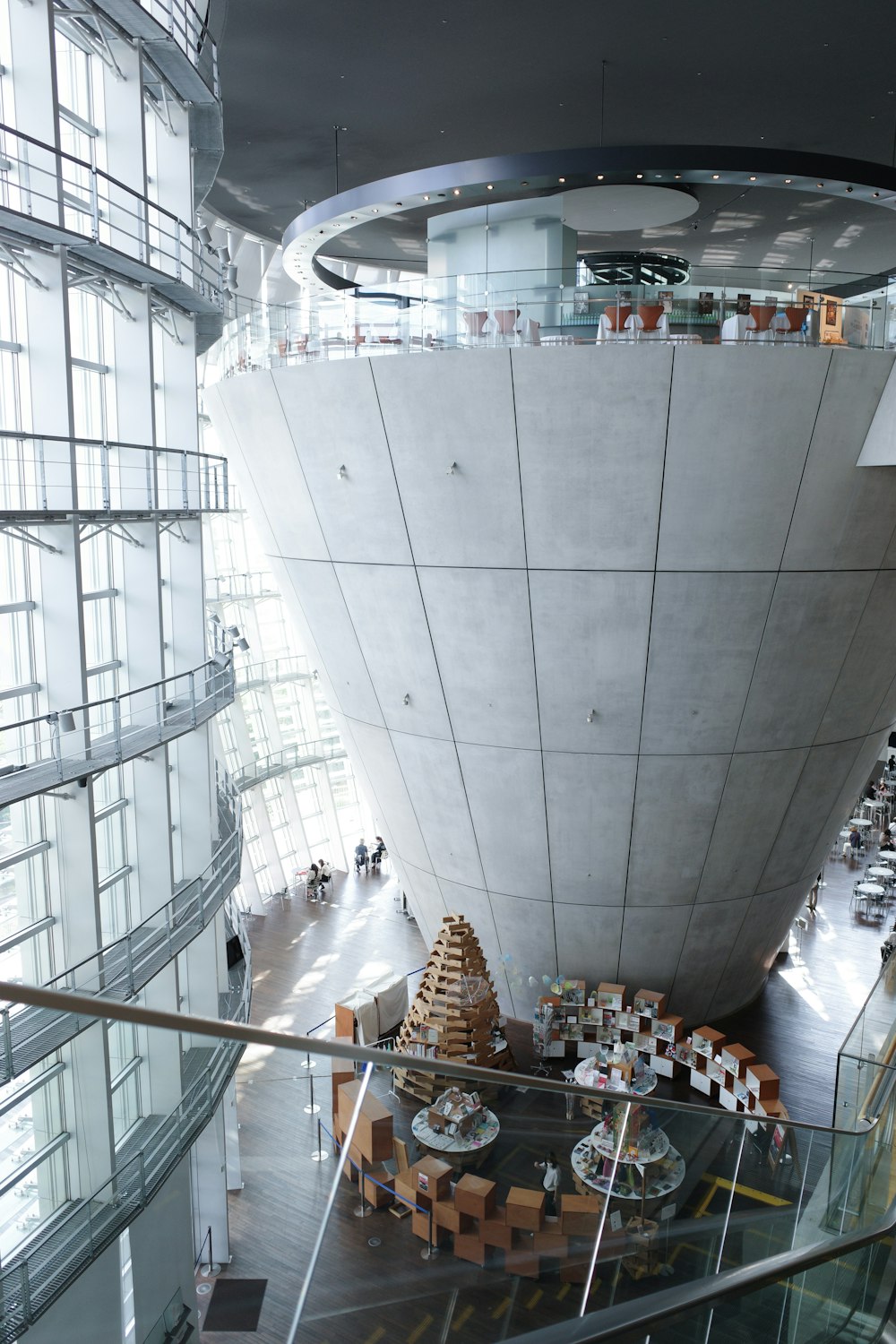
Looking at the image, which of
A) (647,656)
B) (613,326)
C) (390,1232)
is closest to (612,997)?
(647,656)

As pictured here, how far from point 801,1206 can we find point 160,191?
656 inches

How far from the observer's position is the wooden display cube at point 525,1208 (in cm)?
427

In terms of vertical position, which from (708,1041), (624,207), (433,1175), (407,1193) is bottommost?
(708,1041)

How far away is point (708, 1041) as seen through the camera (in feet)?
61.2

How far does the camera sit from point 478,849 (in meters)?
19.6

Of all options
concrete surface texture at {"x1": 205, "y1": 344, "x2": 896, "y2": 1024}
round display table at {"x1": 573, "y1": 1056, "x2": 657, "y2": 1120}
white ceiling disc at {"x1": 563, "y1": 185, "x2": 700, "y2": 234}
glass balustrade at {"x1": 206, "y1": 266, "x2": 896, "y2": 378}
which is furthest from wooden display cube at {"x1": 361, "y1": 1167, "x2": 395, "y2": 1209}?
white ceiling disc at {"x1": 563, "y1": 185, "x2": 700, "y2": 234}

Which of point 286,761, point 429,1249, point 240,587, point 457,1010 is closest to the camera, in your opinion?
point 429,1249

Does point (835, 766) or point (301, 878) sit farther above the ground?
point (835, 766)

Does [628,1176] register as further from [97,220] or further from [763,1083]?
[763,1083]

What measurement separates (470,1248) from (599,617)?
1301 centimetres

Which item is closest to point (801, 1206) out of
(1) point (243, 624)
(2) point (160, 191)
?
(2) point (160, 191)

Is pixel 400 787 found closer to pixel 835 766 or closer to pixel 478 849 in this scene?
pixel 478 849

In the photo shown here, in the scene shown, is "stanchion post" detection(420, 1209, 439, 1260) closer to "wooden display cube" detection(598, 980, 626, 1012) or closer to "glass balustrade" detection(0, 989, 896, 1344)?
"glass balustrade" detection(0, 989, 896, 1344)

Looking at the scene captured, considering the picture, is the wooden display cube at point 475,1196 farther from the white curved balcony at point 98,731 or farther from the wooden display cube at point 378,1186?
the white curved balcony at point 98,731
